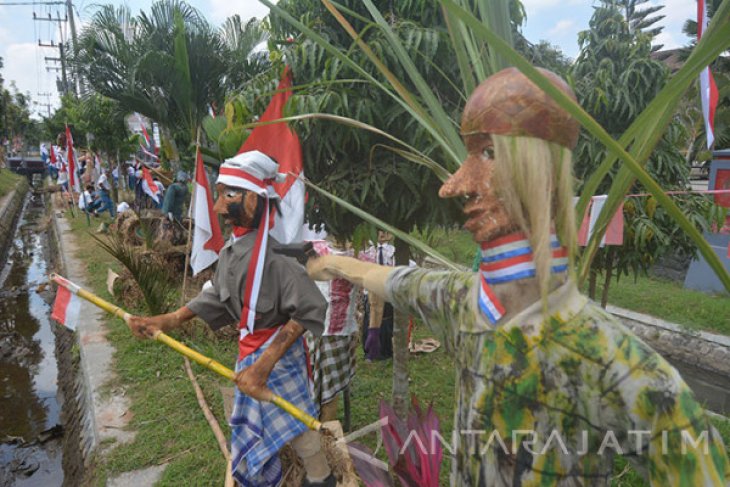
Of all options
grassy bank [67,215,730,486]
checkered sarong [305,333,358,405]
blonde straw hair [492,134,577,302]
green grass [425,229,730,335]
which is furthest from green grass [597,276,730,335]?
blonde straw hair [492,134,577,302]

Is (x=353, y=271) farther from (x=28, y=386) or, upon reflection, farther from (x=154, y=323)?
(x=28, y=386)

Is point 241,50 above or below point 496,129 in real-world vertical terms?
above

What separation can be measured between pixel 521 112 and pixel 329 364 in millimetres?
2388

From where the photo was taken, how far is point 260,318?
2012mm

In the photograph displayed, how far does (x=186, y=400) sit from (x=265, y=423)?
6.09ft

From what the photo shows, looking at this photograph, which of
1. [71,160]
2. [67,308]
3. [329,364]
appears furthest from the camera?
[71,160]

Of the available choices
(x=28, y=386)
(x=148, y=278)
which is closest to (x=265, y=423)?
(x=148, y=278)

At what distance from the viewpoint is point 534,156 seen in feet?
2.97

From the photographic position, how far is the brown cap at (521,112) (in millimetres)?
907

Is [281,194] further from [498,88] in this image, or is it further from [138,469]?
[138,469]

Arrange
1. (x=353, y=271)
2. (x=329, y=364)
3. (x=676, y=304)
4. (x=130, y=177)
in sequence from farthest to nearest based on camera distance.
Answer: (x=130, y=177) < (x=676, y=304) < (x=329, y=364) < (x=353, y=271)

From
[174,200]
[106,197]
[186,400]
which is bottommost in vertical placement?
[186,400]

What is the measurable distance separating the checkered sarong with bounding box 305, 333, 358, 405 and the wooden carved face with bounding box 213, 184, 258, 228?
126 centimetres

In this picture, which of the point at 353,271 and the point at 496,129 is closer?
the point at 496,129
